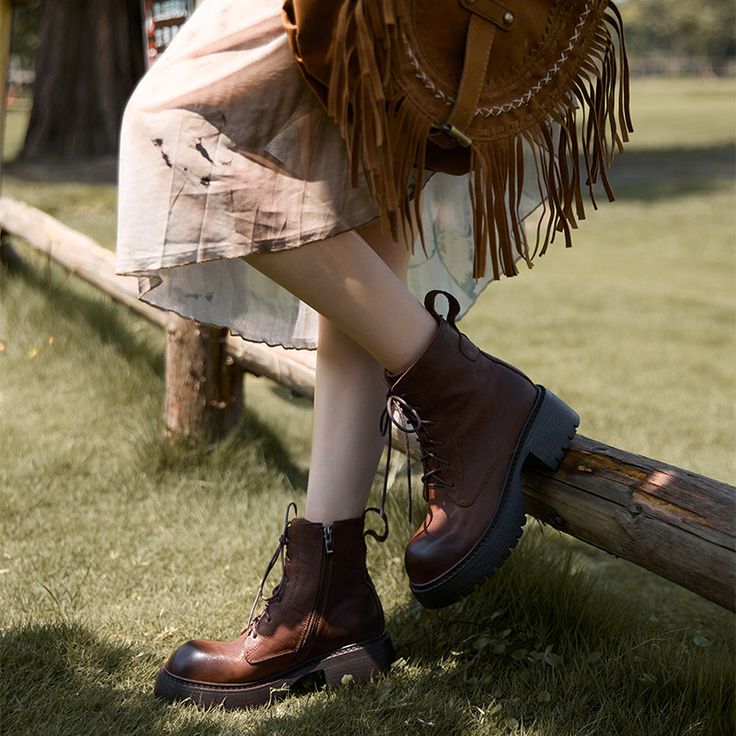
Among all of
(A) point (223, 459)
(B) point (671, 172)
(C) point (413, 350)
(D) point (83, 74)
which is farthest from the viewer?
(B) point (671, 172)

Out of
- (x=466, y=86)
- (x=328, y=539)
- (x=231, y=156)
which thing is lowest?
(x=328, y=539)

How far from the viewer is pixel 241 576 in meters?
2.05

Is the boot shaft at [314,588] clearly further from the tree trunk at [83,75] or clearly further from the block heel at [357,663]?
the tree trunk at [83,75]

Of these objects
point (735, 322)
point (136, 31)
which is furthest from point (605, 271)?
point (136, 31)

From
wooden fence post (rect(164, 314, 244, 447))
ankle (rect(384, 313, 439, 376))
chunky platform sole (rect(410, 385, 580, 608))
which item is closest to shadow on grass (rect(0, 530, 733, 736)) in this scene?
chunky platform sole (rect(410, 385, 580, 608))

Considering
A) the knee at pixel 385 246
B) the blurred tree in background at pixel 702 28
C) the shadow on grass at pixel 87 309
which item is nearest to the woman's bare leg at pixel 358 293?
the knee at pixel 385 246

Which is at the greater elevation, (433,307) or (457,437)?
(433,307)

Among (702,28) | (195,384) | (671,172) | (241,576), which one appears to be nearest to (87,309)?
(195,384)

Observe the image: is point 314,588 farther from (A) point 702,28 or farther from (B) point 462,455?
(A) point 702,28

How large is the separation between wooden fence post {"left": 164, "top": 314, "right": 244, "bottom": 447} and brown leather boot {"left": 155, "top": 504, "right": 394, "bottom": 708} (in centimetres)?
109

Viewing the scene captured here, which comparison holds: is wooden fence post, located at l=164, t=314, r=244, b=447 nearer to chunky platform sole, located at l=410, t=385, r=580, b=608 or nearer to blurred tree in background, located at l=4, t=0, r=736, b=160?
chunky platform sole, located at l=410, t=385, r=580, b=608

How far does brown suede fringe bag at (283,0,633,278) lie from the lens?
1.25 meters

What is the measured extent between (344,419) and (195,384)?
Result: 117 centimetres

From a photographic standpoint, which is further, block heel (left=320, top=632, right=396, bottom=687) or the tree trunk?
the tree trunk
